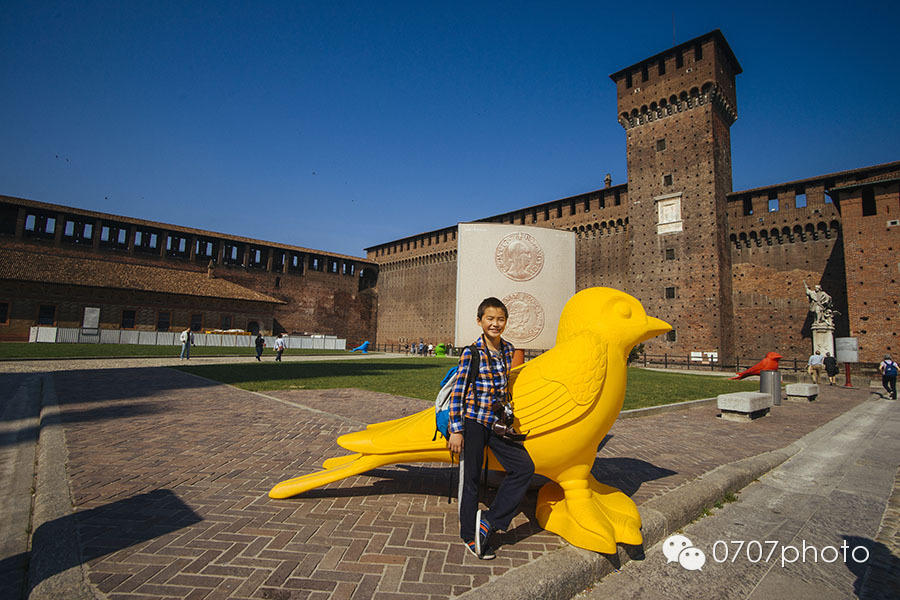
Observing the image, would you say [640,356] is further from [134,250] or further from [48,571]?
[134,250]

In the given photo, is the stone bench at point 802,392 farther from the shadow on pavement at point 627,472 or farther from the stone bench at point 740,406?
the shadow on pavement at point 627,472

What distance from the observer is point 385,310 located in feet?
161

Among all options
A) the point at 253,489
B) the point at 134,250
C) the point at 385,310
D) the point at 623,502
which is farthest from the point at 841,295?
the point at 134,250

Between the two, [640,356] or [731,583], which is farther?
[640,356]

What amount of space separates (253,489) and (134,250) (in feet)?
139

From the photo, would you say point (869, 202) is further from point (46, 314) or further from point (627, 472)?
point (46, 314)

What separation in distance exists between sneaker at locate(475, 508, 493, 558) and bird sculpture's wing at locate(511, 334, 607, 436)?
57cm

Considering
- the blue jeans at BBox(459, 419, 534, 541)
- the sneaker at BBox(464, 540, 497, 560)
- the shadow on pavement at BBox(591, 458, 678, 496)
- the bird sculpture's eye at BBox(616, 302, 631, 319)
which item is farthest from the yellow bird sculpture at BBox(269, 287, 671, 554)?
the shadow on pavement at BBox(591, 458, 678, 496)

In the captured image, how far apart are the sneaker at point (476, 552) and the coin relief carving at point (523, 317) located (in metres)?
4.22

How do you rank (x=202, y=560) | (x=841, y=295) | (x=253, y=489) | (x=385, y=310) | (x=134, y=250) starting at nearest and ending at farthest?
(x=202, y=560), (x=253, y=489), (x=841, y=295), (x=134, y=250), (x=385, y=310)

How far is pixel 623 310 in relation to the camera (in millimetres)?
2793

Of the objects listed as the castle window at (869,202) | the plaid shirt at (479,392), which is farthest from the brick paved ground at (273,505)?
the castle window at (869,202)

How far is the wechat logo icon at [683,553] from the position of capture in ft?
8.32

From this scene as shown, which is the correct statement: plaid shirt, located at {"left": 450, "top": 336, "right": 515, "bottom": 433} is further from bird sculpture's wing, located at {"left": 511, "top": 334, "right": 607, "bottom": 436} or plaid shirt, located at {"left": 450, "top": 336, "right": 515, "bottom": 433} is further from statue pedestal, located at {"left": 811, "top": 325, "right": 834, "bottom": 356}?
statue pedestal, located at {"left": 811, "top": 325, "right": 834, "bottom": 356}
